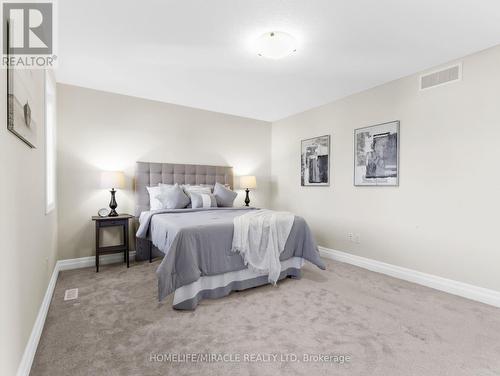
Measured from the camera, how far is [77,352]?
5.77 ft

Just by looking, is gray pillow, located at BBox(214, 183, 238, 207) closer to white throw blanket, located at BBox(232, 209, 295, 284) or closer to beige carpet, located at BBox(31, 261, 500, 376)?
white throw blanket, located at BBox(232, 209, 295, 284)

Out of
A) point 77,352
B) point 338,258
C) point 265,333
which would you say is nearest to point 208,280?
point 265,333

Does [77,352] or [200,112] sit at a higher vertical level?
[200,112]

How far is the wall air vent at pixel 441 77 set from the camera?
2762 millimetres

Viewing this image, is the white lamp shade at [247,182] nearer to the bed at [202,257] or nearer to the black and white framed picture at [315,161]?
the black and white framed picture at [315,161]

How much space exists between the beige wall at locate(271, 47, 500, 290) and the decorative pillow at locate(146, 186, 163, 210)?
264 cm

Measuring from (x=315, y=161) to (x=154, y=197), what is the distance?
269 cm

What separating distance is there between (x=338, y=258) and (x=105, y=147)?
3905 millimetres

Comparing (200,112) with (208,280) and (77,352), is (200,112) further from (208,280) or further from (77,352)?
(77,352)

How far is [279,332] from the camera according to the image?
79.0 inches

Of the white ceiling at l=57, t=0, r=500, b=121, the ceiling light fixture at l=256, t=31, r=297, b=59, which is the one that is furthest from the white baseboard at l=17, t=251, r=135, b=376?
the ceiling light fixture at l=256, t=31, r=297, b=59

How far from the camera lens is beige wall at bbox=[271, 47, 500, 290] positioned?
2561 mm

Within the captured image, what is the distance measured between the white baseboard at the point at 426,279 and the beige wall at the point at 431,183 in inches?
2.4

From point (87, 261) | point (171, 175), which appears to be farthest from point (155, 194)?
point (87, 261)
